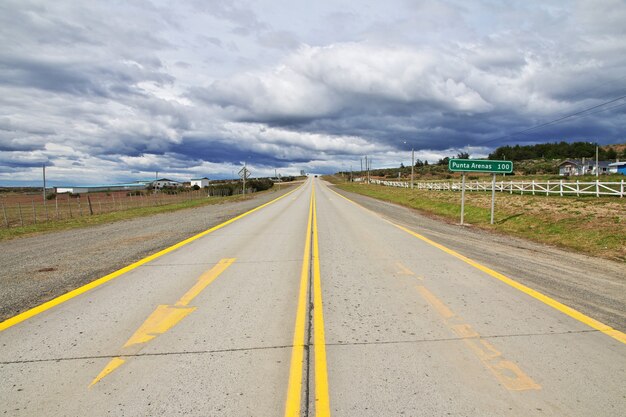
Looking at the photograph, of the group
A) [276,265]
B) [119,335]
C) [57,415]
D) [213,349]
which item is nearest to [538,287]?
[276,265]

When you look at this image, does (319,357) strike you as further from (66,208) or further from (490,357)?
(66,208)

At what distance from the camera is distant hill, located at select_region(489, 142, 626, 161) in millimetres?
137375

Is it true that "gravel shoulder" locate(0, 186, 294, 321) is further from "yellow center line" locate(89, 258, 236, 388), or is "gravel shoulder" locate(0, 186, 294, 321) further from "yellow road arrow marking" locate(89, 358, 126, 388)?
"yellow road arrow marking" locate(89, 358, 126, 388)

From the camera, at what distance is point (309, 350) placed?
3979mm

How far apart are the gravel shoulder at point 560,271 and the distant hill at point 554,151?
141m

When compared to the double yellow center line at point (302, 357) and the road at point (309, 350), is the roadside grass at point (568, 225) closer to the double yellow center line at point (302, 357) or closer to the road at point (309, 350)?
the road at point (309, 350)

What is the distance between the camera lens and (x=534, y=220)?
637 inches

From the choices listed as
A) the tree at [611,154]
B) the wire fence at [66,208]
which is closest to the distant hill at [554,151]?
the tree at [611,154]

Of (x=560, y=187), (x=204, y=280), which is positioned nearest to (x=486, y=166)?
(x=204, y=280)

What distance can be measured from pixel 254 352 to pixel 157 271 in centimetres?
435

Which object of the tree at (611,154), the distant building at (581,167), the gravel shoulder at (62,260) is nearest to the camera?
the gravel shoulder at (62,260)

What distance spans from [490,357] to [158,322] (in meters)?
3.79

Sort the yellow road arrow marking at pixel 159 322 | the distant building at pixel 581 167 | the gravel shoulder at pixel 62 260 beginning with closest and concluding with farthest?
the yellow road arrow marking at pixel 159 322, the gravel shoulder at pixel 62 260, the distant building at pixel 581 167

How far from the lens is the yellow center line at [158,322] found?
12.1 ft
